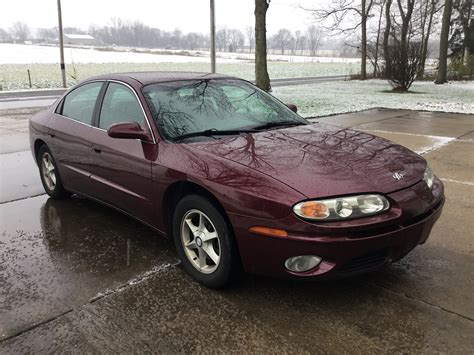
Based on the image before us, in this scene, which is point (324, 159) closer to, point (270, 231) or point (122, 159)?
point (270, 231)

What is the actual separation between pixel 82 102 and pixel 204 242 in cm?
236

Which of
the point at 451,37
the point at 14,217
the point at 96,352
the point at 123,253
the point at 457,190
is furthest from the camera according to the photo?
the point at 451,37

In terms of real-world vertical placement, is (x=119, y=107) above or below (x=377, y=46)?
below

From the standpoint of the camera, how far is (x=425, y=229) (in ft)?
9.89

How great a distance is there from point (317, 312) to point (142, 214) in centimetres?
162

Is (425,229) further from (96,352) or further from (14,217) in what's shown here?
(14,217)

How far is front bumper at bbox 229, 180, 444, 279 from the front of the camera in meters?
2.63

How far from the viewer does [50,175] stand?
514 cm

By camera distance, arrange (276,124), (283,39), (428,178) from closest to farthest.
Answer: (428,178)
(276,124)
(283,39)

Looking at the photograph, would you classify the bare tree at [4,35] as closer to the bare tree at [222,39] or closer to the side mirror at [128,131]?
the bare tree at [222,39]

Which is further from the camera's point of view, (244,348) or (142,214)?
(142,214)

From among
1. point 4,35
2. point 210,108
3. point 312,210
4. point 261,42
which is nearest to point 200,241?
point 312,210

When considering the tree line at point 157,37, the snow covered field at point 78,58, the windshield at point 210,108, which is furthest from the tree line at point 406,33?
the tree line at point 157,37

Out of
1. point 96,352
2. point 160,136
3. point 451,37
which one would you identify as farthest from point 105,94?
point 451,37
